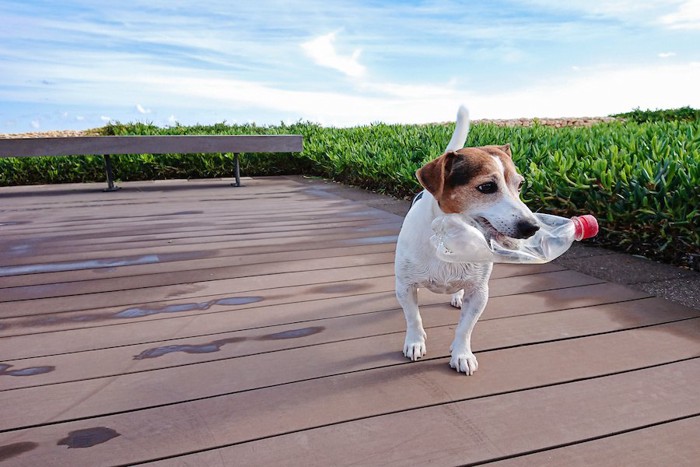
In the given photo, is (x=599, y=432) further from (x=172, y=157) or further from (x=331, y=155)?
(x=172, y=157)

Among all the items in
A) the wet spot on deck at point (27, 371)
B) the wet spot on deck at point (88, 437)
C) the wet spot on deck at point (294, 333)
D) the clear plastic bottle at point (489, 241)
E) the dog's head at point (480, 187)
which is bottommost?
the wet spot on deck at point (88, 437)

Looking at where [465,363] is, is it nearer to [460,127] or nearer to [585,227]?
[585,227]

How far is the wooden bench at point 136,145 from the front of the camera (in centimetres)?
765

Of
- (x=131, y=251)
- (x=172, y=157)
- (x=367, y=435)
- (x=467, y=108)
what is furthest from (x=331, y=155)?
(x=367, y=435)

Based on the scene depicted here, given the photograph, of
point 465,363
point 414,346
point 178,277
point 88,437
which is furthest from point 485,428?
point 178,277

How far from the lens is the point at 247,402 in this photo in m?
2.01

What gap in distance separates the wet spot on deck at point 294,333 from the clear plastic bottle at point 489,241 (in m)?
0.88

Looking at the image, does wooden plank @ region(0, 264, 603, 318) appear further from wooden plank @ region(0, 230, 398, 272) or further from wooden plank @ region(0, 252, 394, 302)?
wooden plank @ region(0, 230, 398, 272)

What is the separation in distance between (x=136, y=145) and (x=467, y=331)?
23.0ft

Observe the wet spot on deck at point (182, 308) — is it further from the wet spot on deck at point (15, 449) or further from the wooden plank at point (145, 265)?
the wet spot on deck at point (15, 449)

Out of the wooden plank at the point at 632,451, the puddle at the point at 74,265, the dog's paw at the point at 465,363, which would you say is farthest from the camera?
the puddle at the point at 74,265

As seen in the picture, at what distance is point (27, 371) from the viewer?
7.63 feet

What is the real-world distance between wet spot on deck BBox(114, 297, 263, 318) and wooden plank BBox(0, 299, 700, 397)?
0.37 metres

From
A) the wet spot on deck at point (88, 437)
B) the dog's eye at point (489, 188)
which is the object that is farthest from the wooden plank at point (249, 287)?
the dog's eye at point (489, 188)
